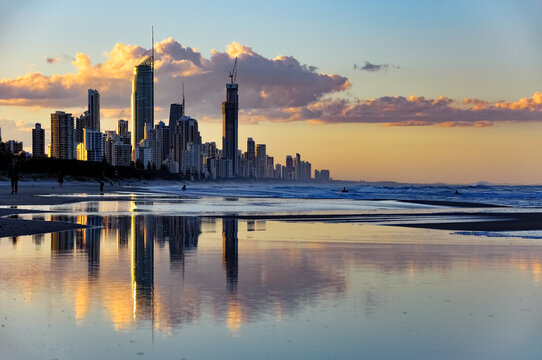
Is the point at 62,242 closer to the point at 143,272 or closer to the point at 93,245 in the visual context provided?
the point at 93,245

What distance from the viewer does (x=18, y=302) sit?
10.5m

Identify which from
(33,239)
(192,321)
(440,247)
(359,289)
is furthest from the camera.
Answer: (33,239)

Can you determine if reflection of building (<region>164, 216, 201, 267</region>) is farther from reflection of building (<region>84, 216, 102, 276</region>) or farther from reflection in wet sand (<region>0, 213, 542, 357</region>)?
reflection of building (<region>84, 216, 102, 276</region>)

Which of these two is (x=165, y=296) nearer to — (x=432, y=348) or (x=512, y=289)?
(x=432, y=348)

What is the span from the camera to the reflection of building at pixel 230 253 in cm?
1297

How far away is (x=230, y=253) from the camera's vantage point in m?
17.8

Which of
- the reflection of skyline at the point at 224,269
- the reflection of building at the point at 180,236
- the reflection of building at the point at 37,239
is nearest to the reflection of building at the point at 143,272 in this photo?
the reflection of skyline at the point at 224,269

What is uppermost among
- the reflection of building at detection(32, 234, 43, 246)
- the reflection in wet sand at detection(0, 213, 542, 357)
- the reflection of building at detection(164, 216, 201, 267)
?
the reflection in wet sand at detection(0, 213, 542, 357)

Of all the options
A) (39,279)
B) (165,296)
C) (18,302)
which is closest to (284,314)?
(165,296)

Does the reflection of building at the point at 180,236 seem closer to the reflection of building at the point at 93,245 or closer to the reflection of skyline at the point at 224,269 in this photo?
the reflection of skyline at the point at 224,269

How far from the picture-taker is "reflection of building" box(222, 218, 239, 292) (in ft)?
42.5

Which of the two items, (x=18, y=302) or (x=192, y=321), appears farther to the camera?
(x=18, y=302)

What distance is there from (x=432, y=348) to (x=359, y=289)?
13.7 feet

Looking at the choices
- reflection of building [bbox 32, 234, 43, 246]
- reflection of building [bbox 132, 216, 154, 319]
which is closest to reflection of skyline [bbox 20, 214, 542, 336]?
reflection of building [bbox 132, 216, 154, 319]
